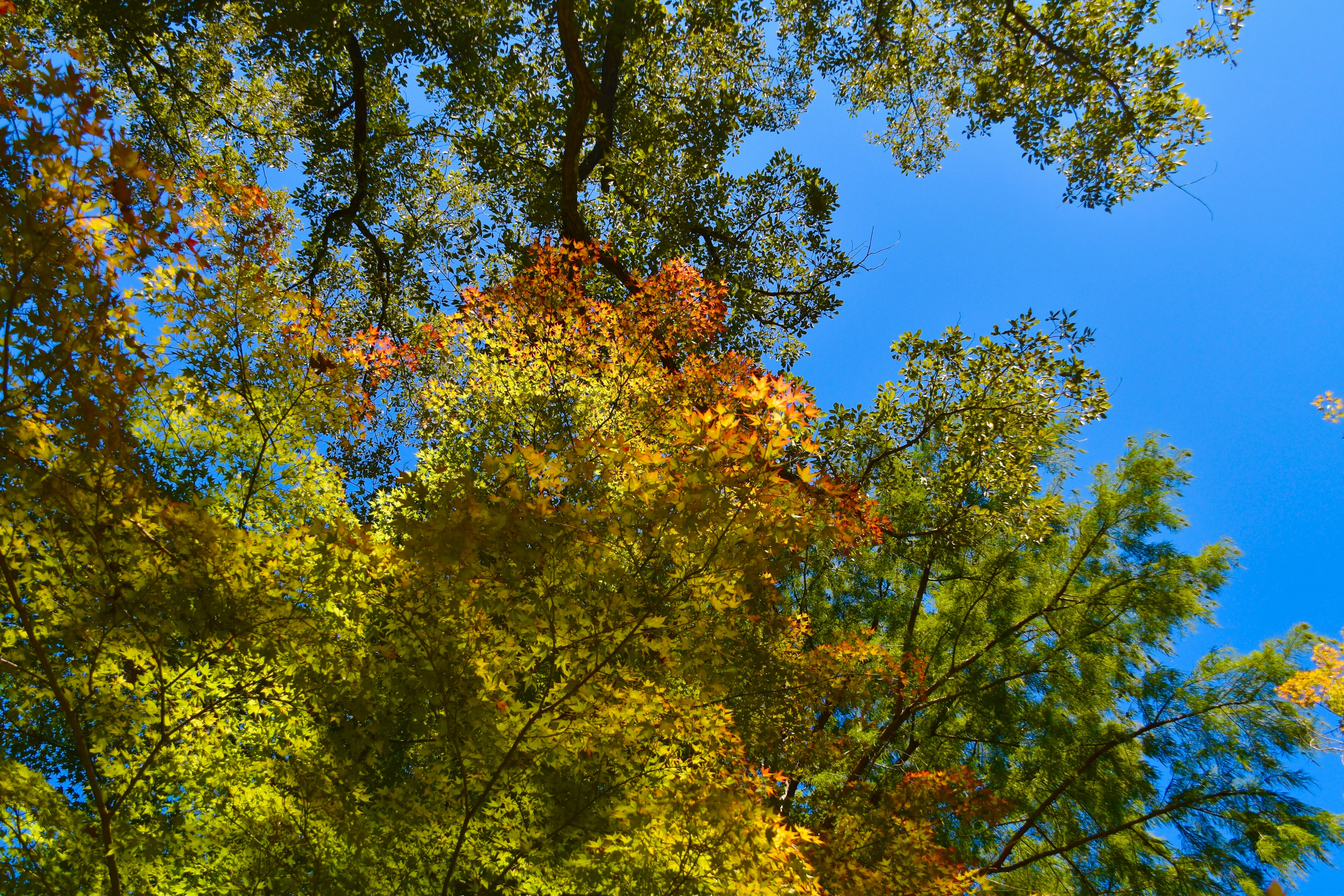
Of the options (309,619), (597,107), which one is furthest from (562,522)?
(597,107)

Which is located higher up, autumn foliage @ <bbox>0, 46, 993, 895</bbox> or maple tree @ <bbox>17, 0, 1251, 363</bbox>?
maple tree @ <bbox>17, 0, 1251, 363</bbox>

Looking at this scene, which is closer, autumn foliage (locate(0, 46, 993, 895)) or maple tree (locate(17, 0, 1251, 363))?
autumn foliage (locate(0, 46, 993, 895))

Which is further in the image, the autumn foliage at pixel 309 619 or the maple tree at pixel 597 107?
the maple tree at pixel 597 107

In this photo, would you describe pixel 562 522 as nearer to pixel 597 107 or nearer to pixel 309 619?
pixel 309 619

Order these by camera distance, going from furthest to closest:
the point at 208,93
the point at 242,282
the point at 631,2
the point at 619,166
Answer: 1. the point at 208,93
2. the point at 619,166
3. the point at 631,2
4. the point at 242,282

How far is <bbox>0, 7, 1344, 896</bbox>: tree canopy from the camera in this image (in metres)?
3.01

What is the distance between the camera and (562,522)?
10.4 ft

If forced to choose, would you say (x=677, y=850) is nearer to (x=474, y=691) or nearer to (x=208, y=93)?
(x=474, y=691)

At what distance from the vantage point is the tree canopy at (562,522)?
3.01 meters

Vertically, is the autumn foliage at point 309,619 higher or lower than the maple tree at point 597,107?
lower

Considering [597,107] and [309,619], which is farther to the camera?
[597,107]

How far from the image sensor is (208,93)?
9844 mm

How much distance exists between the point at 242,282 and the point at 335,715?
3099 millimetres

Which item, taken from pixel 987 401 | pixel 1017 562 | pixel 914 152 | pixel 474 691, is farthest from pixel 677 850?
pixel 914 152
